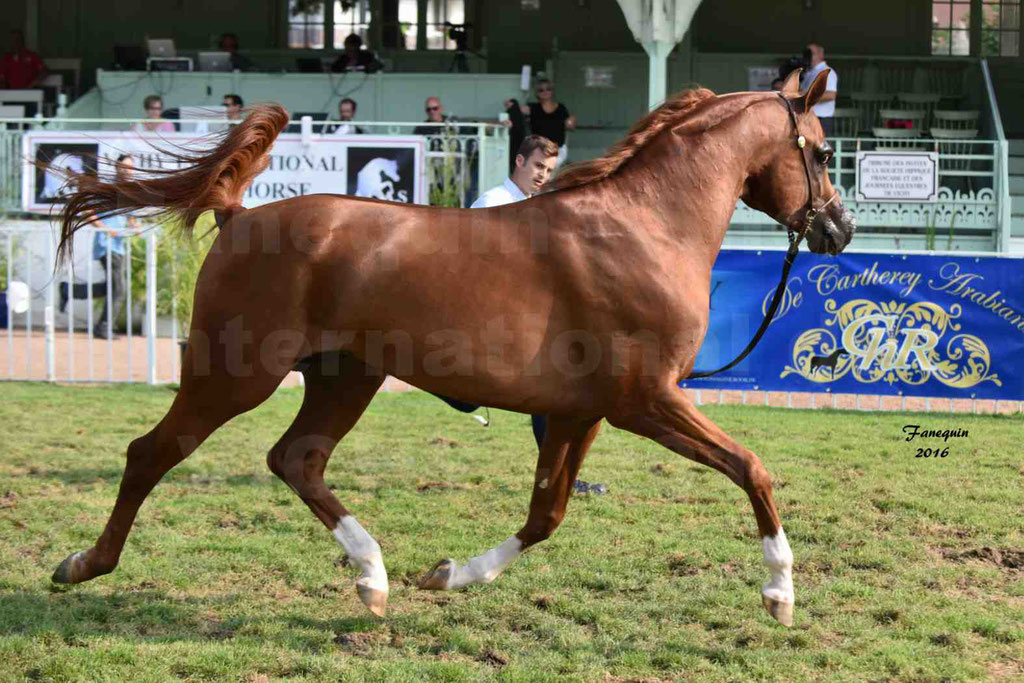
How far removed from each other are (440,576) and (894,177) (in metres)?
10.6

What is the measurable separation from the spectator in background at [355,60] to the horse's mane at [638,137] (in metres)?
12.9

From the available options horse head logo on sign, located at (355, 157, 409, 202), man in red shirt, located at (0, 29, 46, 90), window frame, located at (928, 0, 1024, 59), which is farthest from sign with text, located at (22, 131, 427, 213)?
window frame, located at (928, 0, 1024, 59)

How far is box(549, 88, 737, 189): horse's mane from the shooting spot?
4.50 metres

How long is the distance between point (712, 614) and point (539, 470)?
885 millimetres

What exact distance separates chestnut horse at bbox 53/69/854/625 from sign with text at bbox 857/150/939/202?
9567mm

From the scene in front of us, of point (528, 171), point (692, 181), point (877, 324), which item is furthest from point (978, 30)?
point (692, 181)

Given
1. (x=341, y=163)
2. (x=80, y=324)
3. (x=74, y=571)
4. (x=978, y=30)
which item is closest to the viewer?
(x=74, y=571)

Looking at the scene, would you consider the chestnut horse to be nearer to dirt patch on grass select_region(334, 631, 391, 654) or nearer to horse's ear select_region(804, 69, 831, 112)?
horse's ear select_region(804, 69, 831, 112)

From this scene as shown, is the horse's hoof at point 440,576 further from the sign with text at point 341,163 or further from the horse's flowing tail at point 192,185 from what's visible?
the sign with text at point 341,163

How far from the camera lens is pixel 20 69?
18.1 meters

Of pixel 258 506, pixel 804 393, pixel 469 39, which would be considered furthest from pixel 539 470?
pixel 469 39

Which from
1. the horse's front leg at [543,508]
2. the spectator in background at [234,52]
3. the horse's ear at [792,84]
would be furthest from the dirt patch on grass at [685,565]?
the spectator in background at [234,52]

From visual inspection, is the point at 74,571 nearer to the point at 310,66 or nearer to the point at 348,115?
the point at 348,115

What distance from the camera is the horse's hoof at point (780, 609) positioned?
4.12m
